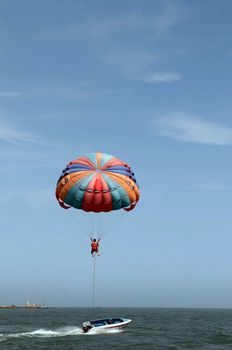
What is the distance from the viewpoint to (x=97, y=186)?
42.6 metres

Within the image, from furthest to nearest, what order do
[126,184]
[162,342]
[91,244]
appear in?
[162,342] → [126,184] → [91,244]

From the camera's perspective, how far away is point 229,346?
49.7 meters

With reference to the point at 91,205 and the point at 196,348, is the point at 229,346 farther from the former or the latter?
the point at 91,205

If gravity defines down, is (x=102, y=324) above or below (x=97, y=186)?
below

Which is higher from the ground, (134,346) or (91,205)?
(91,205)

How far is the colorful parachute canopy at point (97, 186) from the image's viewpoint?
42594 mm

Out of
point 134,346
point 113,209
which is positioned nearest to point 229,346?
point 134,346

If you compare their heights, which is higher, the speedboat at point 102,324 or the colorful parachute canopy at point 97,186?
the colorful parachute canopy at point 97,186

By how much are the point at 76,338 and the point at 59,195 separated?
18.5m

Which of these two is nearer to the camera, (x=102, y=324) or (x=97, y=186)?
(x=97, y=186)

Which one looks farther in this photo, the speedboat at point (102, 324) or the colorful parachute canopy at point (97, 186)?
the speedboat at point (102, 324)

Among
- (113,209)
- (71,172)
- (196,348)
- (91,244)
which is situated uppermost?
(71,172)

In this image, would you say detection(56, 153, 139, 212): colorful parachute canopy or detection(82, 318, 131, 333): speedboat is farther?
detection(82, 318, 131, 333): speedboat

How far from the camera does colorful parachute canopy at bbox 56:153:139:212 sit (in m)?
42.6
